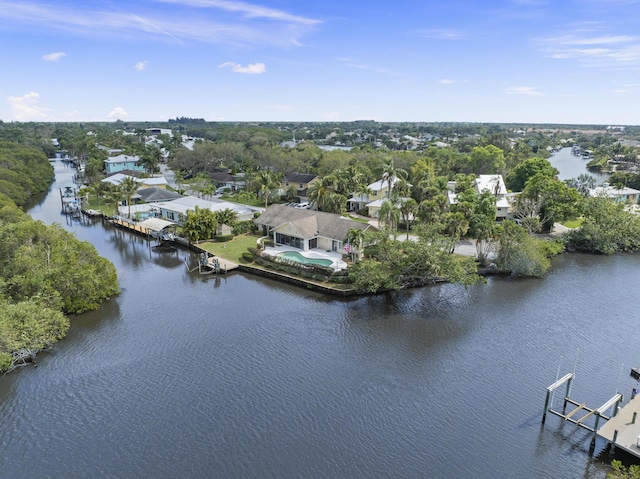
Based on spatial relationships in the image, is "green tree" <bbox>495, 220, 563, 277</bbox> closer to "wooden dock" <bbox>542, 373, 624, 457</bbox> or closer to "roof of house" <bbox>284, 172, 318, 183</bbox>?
"wooden dock" <bbox>542, 373, 624, 457</bbox>

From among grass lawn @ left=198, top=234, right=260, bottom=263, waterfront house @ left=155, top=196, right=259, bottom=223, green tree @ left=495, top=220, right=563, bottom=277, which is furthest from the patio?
green tree @ left=495, top=220, right=563, bottom=277

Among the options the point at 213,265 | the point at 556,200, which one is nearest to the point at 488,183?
the point at 556,200

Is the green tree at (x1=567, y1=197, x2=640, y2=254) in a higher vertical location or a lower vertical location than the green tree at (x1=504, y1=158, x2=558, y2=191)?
lower

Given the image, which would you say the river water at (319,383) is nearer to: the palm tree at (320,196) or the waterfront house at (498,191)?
the palm tree at (320,196)

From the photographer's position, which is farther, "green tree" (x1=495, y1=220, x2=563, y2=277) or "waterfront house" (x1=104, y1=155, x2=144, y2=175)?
"waterfront house" (x1=104, y1=155, x2=144, y2=175)

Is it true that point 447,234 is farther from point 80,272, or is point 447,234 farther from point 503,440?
point 80,272

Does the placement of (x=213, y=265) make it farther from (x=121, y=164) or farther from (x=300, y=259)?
(x=121, y=164)

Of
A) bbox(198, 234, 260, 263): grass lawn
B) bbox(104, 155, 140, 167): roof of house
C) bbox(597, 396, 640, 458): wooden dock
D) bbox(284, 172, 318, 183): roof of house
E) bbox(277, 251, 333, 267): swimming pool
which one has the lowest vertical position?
bbox(597, 396, 640, 458): wooden dock

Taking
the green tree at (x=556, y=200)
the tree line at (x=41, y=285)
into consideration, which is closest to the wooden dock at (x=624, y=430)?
the tree line at (x=41, y=285)
